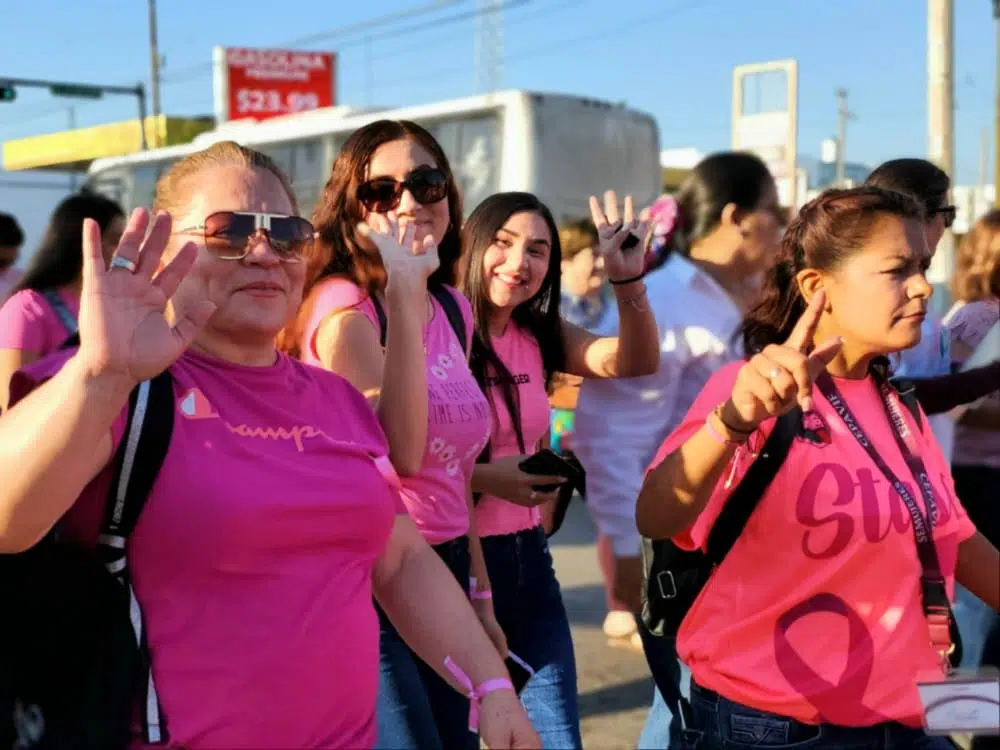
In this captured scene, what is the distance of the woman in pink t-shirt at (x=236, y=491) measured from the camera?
5.58ft

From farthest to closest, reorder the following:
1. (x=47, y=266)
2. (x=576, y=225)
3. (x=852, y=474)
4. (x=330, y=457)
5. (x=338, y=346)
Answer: (x=576, y=225) < (x=47, y=266) < (x=338, y=346) < (x=852, y=474) < (x=330, y=457)

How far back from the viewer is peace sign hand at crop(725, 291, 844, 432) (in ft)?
7.30

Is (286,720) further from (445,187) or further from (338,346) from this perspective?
(445,187)

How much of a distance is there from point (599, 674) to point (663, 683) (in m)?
2.63

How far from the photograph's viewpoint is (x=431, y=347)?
3.13 metres

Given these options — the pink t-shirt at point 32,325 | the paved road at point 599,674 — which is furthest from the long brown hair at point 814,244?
the paved road at point 599,674

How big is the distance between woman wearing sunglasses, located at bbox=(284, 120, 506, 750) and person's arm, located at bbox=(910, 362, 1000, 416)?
1.47m

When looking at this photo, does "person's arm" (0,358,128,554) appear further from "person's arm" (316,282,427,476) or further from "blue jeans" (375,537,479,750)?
"blue jeans" (375,537,479,750)

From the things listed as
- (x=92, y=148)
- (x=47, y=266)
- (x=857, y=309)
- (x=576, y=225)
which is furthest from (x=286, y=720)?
(x=92, y=148)

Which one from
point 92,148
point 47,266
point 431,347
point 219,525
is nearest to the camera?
point 219,525

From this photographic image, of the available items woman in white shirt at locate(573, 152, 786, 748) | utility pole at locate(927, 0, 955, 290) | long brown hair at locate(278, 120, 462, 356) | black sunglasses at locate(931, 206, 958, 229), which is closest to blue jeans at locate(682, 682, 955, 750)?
long brown hair at locate(278, 120, 462, 356)

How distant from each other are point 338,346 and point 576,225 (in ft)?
20.7

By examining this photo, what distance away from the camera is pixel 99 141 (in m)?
31.8

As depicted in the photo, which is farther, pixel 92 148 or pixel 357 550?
pixel 92 148
